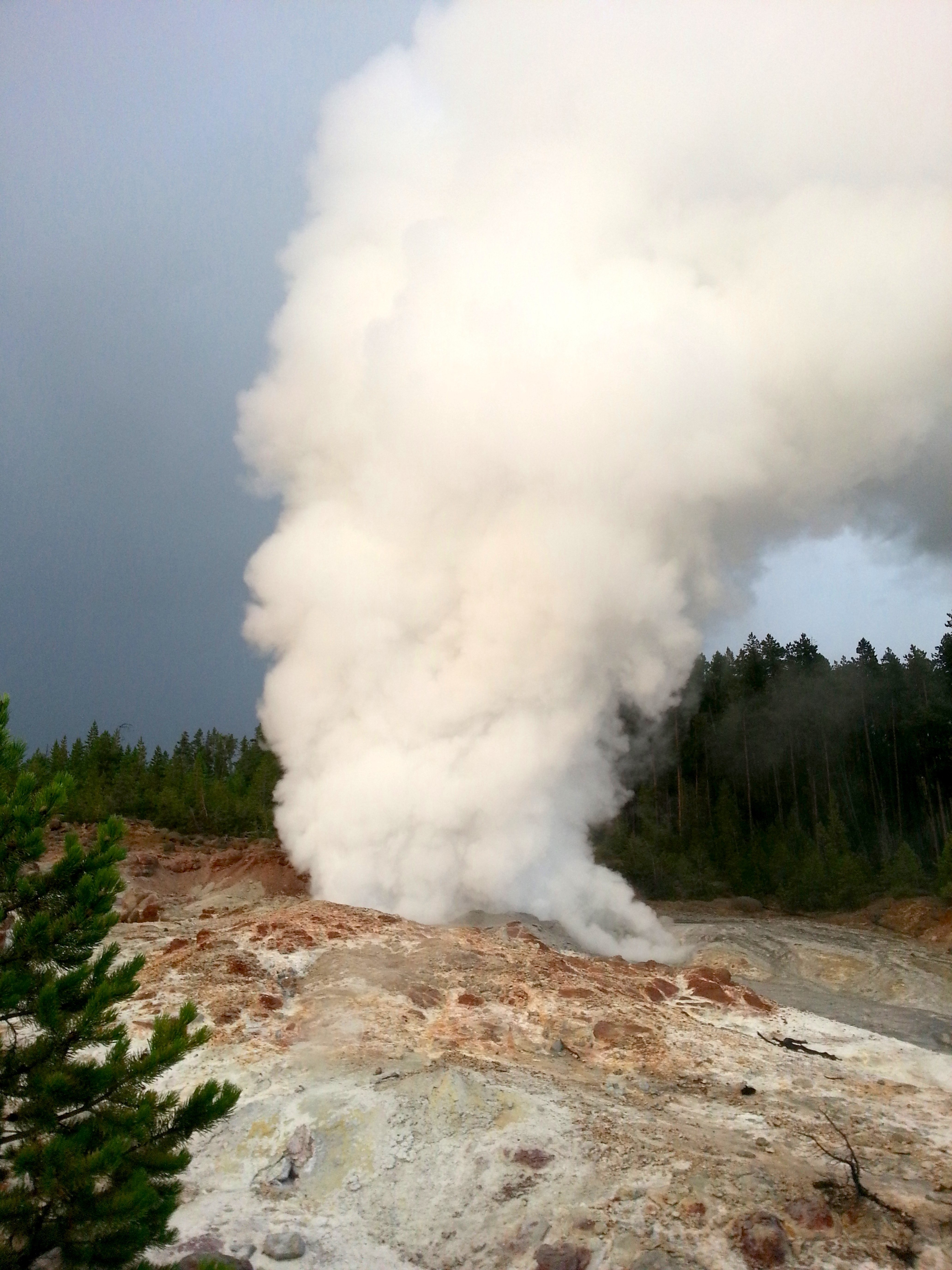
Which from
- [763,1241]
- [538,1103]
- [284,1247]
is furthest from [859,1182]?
[284,1247]

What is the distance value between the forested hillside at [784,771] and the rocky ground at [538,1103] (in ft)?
73.8

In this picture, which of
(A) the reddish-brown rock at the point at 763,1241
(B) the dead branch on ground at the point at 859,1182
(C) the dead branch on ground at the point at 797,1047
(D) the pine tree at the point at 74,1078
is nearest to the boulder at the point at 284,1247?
(D) the pine tree at the point at 74,1078

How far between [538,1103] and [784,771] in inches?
1993

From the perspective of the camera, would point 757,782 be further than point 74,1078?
Yes

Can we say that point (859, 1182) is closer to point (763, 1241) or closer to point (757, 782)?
point (763, 1241)

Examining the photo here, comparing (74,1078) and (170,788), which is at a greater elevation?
(170,788)

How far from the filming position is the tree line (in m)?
46.2

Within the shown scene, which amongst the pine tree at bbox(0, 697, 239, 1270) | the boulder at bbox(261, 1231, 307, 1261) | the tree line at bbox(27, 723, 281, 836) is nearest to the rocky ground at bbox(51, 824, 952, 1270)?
the boulder at bbox(261, 1231, 307, 1261)

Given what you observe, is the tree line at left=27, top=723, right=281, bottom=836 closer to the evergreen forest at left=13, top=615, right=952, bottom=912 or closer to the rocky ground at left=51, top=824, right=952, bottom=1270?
the evergreen forest at left=13, top=615, right=952, bottom=912

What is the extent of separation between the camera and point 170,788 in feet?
166

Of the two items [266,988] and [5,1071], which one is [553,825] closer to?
[266,988]

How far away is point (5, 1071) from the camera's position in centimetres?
664

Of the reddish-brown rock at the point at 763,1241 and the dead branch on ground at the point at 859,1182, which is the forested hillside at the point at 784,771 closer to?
the dead branch on ground at the point at 859,1182

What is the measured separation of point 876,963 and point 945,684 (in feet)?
120
